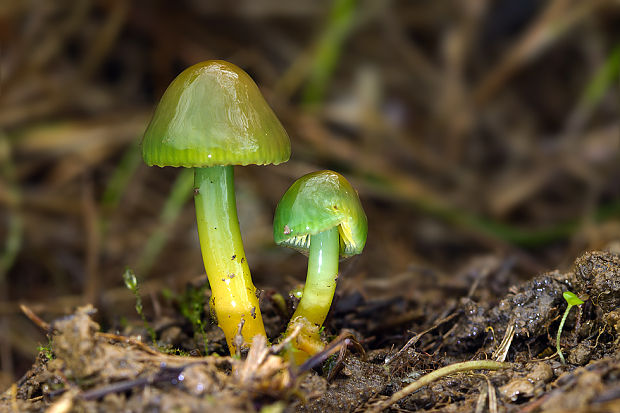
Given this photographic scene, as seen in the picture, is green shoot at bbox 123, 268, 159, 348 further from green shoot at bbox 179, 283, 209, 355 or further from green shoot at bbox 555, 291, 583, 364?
green shoot at bbox 555, 291, 583, 364

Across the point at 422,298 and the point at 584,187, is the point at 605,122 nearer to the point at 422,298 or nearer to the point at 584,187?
the point at 584,187

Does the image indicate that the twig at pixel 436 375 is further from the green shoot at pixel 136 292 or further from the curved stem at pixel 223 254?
the green shoot at pixel 136 292

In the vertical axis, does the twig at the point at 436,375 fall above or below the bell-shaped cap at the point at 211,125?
below

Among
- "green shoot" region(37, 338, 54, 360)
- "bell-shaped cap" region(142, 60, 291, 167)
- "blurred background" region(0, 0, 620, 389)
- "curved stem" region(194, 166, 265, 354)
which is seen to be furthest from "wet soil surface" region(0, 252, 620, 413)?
"blurred background" region(0, 0, 620, 389)

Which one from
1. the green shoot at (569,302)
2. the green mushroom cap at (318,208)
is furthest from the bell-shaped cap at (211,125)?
the green shoot at (569,302)

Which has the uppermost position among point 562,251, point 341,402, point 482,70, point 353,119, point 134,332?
point 482,70

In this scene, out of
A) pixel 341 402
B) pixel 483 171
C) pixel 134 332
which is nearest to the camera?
pixel 341 402

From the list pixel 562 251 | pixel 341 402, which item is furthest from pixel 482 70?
pixel 341 402
